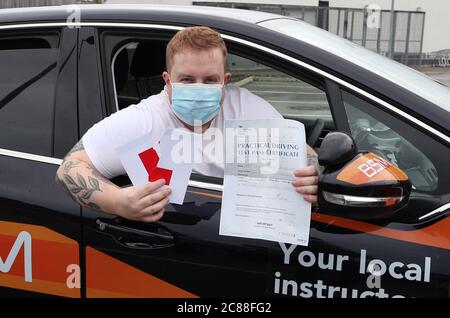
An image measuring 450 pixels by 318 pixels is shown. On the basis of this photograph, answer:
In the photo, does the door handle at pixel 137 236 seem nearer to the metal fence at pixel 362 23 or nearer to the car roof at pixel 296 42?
the car roof at pixel 296 42

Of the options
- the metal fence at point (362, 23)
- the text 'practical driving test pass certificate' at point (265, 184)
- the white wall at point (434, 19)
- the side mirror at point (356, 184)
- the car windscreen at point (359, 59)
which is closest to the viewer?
the side mirror at point (356, 184)

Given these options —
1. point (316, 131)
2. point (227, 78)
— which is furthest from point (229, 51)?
point (316, 131)

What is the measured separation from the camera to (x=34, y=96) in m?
2.01

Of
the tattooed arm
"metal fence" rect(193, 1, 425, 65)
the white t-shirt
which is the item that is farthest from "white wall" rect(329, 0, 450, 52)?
the tattooed arm

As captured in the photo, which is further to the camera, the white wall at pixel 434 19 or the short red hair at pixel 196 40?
the white wall at pixel 434 19

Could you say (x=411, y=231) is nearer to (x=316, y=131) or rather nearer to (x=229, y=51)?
(x=229, y=51)

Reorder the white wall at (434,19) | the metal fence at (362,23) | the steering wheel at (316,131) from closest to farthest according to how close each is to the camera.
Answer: the steering wheel at (316,131), the metal fence at (362,23), the white wall at (434,19)

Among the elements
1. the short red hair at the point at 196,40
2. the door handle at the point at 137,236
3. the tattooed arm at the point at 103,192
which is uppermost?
the short red hair at the point at 196,40

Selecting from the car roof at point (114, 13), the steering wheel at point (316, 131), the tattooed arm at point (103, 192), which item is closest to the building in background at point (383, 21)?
the steering wheel at point (316, 131)

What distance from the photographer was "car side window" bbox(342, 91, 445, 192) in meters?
1.63

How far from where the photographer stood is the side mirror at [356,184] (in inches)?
58.4

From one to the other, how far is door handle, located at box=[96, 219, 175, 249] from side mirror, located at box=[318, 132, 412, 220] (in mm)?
511

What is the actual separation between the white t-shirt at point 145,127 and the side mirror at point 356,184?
42cm

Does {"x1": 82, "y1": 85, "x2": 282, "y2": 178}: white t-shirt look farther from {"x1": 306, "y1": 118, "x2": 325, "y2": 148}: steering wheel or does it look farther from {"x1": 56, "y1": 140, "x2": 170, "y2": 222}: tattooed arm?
{"x1": 306, "y1": 118, "x2": 325, "y2": 148}: steering wheel
